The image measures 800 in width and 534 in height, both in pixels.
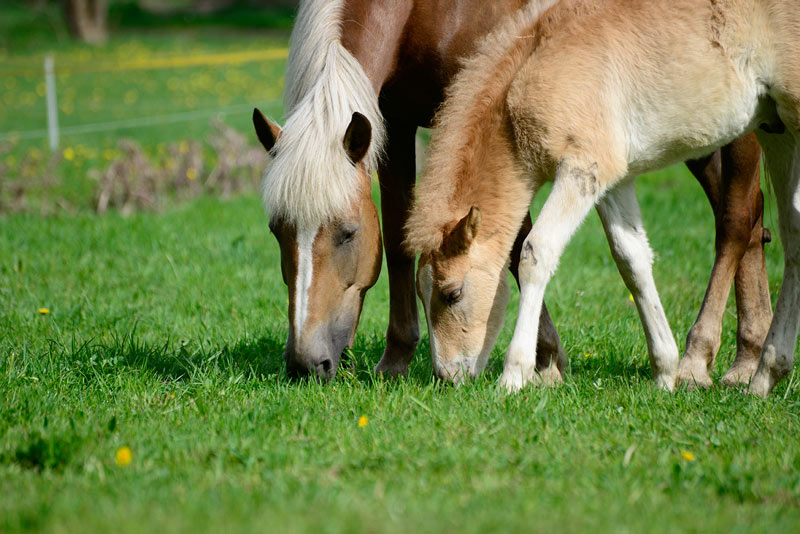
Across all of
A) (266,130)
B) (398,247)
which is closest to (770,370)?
(398,247)

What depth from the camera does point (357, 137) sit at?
3.77 meters

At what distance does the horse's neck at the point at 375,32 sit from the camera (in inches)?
156

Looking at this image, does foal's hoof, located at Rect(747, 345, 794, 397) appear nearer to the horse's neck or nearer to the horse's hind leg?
the horse's hind leg

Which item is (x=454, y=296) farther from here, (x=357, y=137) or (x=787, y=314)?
(x=787, y=314)

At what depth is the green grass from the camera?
8.00ft

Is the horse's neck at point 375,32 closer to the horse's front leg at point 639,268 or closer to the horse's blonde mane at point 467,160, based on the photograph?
the horse's blonde mane at point 467,160

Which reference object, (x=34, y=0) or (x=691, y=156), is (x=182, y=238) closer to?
(x=691, y=156)

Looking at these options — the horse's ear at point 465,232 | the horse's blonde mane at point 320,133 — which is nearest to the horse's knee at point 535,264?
the horse's ear at point 465,232

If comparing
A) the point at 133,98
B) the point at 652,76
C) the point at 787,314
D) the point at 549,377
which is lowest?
the point at 133,98

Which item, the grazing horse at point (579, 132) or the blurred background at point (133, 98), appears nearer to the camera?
the grazing horse at point (579, 132)

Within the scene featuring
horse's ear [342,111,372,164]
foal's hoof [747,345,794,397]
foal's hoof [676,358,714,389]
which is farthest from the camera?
foal's hoof [676,358,714,389]

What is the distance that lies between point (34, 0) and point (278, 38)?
13511 millimetres

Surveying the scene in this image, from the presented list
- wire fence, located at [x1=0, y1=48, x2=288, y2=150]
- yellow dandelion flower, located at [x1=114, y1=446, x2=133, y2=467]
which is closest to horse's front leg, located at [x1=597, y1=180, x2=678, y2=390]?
yellow dandelion flower, located at [x1=114, y1=446, x2=133, y2=467]

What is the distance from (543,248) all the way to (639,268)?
0.60 meters
